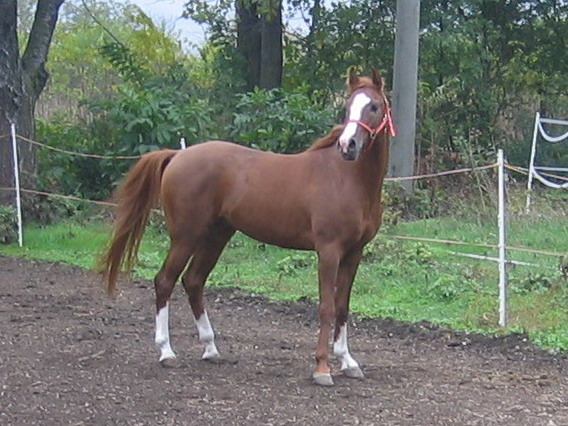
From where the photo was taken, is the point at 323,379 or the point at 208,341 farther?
the point at 208,341

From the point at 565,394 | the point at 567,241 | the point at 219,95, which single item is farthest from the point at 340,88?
the point at 565,394

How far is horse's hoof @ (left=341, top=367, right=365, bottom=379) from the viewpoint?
606cm

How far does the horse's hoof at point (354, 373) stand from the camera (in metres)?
6.06

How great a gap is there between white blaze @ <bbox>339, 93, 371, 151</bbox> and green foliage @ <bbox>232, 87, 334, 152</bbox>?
827cm

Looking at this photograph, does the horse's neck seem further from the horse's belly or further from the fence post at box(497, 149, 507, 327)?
the fence post at box(497, 149, 507, 327)

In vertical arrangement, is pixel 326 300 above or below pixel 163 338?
above

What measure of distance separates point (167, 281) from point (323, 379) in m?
1.28

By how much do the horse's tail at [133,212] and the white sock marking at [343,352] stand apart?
1505 millimetres

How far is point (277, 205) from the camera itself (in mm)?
6227

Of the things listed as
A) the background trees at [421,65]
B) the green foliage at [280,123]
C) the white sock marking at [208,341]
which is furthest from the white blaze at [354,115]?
the background trees at [421,65]

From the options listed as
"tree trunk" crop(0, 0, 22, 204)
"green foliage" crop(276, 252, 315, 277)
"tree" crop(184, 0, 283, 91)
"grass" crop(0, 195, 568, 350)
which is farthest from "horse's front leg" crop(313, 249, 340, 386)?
"tree" crop(184, 0, 283, 91)

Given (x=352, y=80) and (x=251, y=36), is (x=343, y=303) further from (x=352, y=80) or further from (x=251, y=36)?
(x=251, y=36)

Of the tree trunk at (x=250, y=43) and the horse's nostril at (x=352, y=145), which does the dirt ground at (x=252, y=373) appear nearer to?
the horse's nostril at (x=352, y=145)

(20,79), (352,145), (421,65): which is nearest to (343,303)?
(352,145)
